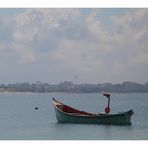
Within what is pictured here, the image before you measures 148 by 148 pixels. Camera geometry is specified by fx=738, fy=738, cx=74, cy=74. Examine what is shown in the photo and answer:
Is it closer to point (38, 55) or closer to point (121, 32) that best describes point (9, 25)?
point (38, 55)

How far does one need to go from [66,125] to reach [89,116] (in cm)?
37

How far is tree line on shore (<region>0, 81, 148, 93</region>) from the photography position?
404 inches

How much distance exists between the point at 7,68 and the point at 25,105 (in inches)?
97.2

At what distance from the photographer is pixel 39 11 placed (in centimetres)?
992

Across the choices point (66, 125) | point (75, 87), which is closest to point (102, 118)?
point (66, 125)

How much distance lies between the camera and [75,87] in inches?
408

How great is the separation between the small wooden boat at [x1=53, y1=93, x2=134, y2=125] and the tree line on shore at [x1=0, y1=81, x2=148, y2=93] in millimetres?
474

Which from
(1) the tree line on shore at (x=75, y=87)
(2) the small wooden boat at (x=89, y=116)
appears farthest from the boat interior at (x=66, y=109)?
(1) the tree line on shore at (x=75, y=87)

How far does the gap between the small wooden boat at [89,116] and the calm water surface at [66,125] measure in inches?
3.9

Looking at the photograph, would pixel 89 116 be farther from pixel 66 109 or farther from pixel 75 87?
pixel 75 87
